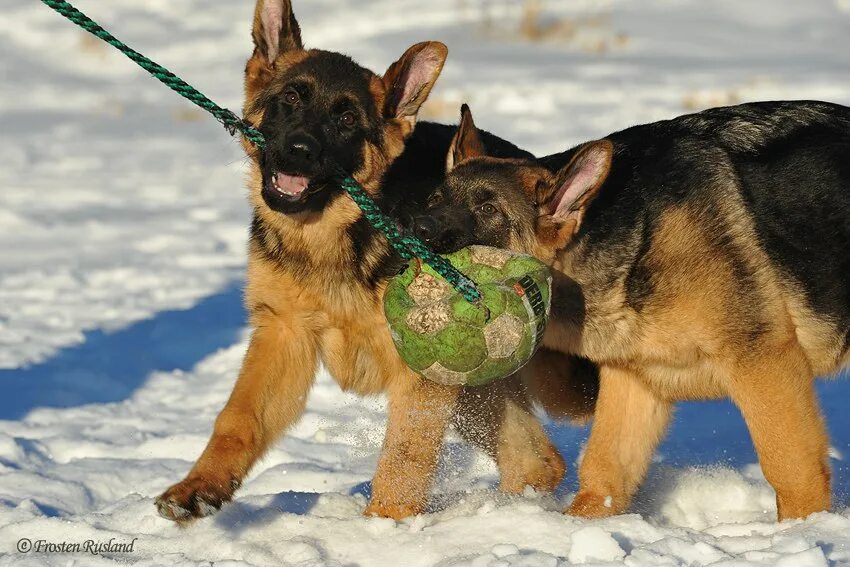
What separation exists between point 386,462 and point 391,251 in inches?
37.9

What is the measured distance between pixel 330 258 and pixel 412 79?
911mm

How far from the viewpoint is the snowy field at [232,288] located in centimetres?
488

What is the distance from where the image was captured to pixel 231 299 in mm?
9602

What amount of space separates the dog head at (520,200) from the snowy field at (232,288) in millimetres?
1158

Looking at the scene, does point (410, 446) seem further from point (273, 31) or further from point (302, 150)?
point (273, 31)

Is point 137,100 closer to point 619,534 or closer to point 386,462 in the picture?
point 386,462

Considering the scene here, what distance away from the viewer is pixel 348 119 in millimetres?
5422

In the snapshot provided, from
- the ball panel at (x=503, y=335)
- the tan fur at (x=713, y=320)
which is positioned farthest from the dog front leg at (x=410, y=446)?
the ball panel at (x=503, y=335)

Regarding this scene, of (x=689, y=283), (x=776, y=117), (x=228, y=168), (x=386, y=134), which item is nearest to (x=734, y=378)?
(x=689, y=283)

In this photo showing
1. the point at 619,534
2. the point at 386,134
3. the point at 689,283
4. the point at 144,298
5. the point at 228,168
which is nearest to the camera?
the point at 619,534

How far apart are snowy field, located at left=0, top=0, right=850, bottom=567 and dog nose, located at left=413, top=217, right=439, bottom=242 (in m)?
1.18

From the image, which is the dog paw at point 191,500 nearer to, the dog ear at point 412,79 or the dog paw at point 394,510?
the dog paw at point 394,510

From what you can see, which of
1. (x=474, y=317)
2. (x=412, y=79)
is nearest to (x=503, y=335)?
(x=474, y=317)

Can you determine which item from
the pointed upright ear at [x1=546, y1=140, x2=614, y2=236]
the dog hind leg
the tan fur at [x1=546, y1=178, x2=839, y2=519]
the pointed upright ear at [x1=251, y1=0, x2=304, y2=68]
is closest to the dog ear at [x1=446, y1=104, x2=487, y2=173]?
the pointed upright ear at [x1=546, y1=140, x2=614, y2=236]
